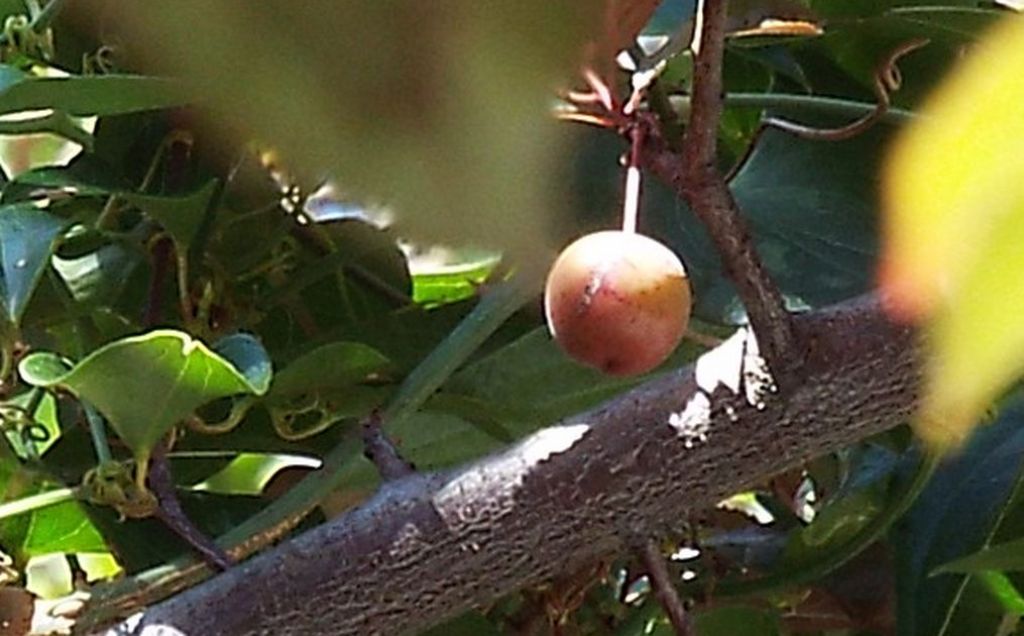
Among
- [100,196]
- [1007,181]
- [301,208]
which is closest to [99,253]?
[100,196]

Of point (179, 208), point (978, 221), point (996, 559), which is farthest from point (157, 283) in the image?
point (978, 221)

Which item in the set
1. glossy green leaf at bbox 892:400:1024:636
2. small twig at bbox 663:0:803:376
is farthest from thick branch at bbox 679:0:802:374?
glossy green leaf at bbox 892:400:1024:636

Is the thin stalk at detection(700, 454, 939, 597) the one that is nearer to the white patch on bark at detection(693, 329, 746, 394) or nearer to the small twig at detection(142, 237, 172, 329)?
the white patch on bark at detection(693, 329, 746, 394)

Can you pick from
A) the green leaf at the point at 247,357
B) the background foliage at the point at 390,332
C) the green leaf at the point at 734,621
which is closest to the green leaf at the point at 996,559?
the background foliage at the point at 390,332

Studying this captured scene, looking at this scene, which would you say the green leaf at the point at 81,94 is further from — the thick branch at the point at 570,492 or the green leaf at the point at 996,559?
the green leaf at the point at 996,559

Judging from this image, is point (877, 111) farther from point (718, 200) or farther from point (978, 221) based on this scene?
point (978, 221)

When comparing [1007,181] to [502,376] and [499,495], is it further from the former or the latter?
[502,376]

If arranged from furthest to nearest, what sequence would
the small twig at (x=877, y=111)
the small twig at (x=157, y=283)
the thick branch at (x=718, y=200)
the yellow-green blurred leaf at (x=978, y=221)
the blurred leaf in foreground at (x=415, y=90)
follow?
the small twig at (x=157, y=283) < the small twig at (x=877, y=111) < the thick branch at (x=718, y=200) < the blurred leaf in foreground at (x=415, y=90) < the yellow-green blurred leaf at (x=978, y=221)
